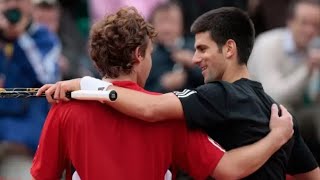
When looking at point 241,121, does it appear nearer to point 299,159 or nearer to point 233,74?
point 233,74

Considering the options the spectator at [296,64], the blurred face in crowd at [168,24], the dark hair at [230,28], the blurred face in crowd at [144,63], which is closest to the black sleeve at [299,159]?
the dark hair at [230,28]

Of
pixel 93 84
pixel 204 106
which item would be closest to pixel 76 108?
pixel 93 84

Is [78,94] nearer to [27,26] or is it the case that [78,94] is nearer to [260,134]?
[260,134]

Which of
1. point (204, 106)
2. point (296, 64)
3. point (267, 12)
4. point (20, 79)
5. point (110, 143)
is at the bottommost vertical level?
point (296, 64)

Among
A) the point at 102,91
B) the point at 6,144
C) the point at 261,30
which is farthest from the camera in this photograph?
the point at 261,30

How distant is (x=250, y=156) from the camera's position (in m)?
4.71

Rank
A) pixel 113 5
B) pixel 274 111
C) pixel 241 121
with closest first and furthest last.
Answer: pixel 241 121, pixel 274 111, pixel 113 5

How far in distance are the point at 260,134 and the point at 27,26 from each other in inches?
139

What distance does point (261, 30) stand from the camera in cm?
989

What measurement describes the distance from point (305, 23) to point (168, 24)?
4.24ft

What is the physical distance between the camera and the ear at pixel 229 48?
16.2 ft

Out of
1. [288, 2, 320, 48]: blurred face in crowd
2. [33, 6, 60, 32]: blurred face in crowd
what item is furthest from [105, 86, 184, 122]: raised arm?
[33, 6, 60, 32]: blurred face in crowd

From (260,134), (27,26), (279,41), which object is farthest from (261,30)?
(260,134)

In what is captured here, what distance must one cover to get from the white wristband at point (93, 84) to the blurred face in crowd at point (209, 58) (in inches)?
21.0
